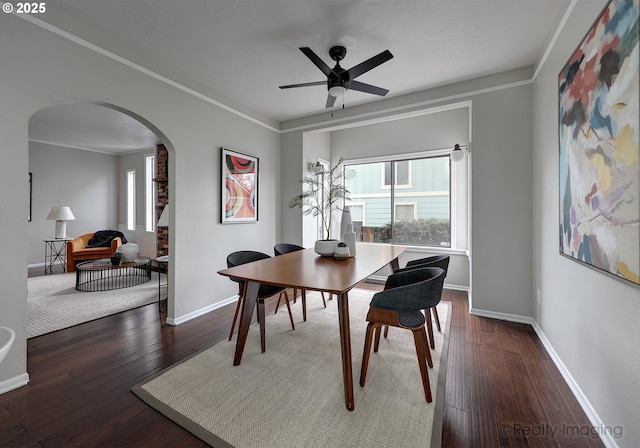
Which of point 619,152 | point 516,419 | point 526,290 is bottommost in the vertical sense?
point 516,419

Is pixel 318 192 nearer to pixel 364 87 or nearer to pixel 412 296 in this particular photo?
pixel 364 87

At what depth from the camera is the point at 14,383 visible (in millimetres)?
1823

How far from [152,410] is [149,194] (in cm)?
598

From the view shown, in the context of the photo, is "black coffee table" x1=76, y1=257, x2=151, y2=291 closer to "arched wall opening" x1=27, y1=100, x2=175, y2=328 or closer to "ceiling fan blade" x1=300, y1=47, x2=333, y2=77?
"arched wall opening" x1=27, y1=100, x2=175, y2=328

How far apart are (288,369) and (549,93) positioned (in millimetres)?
3050

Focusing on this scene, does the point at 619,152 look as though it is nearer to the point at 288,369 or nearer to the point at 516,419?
the point at 516,419

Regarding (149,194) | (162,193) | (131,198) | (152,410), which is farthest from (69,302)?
(131,198)

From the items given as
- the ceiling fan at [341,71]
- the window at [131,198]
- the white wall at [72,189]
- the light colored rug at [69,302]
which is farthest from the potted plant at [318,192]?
the white wall at [72,189]

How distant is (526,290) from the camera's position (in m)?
2.89

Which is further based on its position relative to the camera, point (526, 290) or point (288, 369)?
point (526, 290)

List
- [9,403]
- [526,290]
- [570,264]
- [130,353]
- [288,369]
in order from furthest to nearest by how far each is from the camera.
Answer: [526,290] < [130,353] < [288,369] < [570,264] < [9,403]

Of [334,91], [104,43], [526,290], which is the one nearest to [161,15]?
[104,43]

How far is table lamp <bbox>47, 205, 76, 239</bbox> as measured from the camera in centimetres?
568

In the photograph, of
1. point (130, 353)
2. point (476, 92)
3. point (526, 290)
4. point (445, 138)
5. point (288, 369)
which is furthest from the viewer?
point (445, 138)
